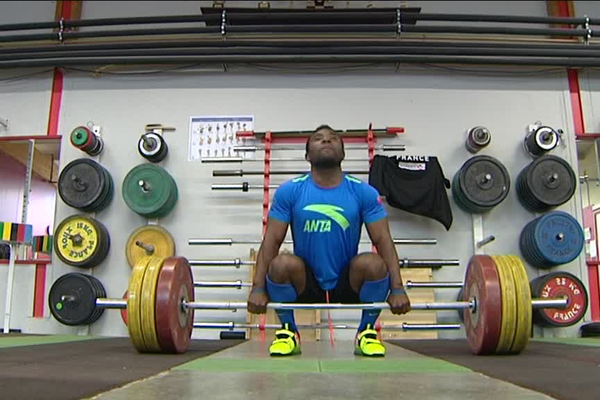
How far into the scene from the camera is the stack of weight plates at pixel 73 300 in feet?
12.0

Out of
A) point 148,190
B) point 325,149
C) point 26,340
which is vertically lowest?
point 26,340

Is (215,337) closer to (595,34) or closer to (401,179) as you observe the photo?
(401,179)

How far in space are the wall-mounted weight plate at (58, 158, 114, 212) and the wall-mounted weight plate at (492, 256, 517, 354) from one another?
301 cm

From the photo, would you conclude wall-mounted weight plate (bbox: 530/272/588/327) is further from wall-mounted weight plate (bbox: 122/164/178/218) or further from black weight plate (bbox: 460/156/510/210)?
wall-mounted weight plate (bbox: 122/164/178/218)

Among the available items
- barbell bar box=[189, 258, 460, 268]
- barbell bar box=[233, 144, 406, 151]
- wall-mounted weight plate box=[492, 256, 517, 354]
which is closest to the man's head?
wall-mounted weight plate box=[492, 256, 517, 354]

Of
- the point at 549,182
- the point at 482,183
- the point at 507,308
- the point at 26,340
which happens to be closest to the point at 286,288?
the point at 507,308

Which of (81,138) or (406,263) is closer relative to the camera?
(406,263)

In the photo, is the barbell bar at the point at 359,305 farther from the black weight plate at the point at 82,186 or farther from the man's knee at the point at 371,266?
the black weight plate at the point at 82,186

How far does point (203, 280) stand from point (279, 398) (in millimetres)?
2968

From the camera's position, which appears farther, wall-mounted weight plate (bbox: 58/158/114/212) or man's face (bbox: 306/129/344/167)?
wall-mounted weight plate (bbox: 58/158/114/212)

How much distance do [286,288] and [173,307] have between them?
48 centimetres

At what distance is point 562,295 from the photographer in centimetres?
360

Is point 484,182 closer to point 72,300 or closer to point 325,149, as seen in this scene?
point 325,149

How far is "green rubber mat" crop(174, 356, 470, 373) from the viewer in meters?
1.57
